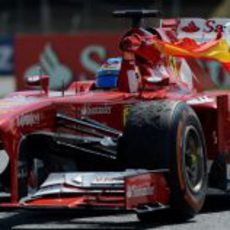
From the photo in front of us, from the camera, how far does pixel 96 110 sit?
26.7 feet

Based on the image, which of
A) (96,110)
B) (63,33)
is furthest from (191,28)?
(63,33)

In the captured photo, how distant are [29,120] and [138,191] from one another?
40.2 inches

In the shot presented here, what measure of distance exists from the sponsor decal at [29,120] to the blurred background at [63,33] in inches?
573

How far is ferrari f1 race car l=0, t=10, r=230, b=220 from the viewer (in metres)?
7.38

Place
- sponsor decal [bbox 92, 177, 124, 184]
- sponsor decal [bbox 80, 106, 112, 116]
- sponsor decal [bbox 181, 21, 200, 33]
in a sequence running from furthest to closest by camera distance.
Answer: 1. sponsor decal [bbox 181, 21, 200, 33]
2. sponsor decal [bbox 80, 106, 112, 116]
3. sponsor decal [bbox 92, 177, 124, 184]

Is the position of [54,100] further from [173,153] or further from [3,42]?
[3,42]

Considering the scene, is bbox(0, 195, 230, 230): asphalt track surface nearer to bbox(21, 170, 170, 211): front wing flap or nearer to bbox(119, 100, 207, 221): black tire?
bbox(119, 100, 207, 221): black tire

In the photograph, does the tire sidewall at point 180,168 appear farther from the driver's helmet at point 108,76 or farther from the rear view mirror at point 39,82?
the rear view mirror at point 39,82

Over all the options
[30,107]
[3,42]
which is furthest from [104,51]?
[30,107]

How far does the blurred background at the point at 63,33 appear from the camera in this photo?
2686 cm

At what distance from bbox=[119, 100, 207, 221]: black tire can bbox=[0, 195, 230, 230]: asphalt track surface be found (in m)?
0.14

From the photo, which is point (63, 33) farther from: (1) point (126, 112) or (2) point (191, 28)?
(1) point (126, 112)

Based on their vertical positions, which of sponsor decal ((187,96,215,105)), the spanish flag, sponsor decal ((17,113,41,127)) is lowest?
sponsor decal ((17,113,41,127))

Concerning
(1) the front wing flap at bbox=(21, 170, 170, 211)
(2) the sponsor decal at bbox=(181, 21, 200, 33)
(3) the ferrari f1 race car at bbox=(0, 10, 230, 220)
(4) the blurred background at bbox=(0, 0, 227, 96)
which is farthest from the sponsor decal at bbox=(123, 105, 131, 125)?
(4) the blurred background at bbox=(0, 0, 227, 96)
